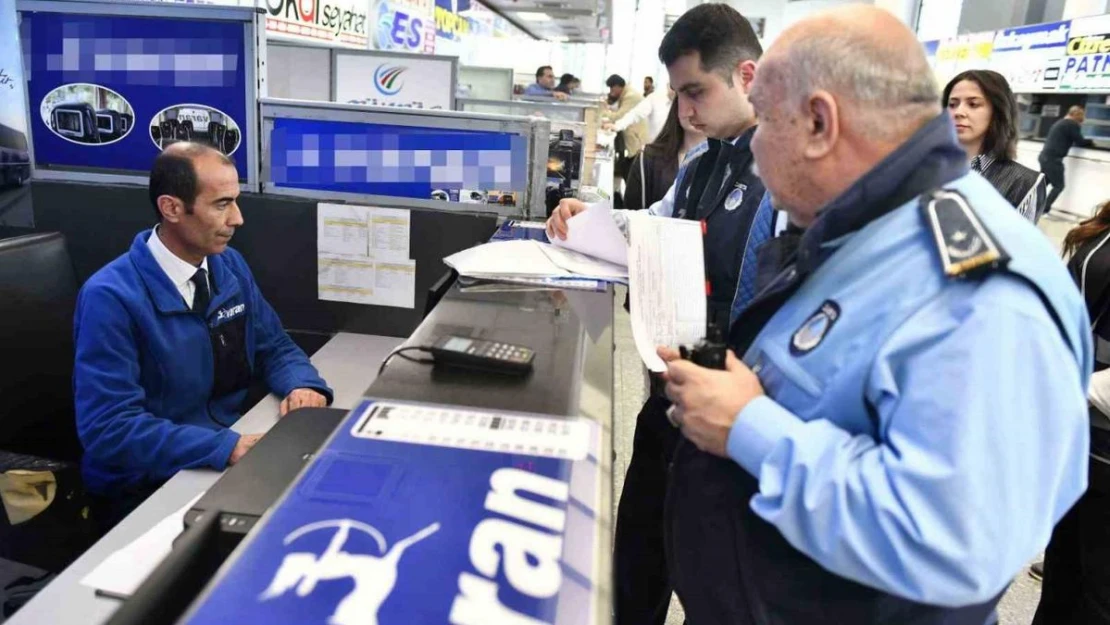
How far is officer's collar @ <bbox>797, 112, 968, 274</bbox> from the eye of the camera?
2.15 feet

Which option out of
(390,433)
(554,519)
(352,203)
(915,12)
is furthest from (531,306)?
(915,12)

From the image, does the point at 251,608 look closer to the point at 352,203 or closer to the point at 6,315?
the point at 6,315

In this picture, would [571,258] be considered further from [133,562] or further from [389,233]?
[133,562]

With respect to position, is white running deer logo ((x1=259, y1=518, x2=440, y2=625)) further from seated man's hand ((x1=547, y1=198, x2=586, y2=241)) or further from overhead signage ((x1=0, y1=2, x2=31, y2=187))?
overhead signage ((x1=0, y1=2, x2=31, y2=187))

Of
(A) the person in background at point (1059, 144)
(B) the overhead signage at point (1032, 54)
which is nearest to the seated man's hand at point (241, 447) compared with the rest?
(A) the person in background at point (1059, 144)

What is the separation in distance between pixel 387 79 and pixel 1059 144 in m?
8.08

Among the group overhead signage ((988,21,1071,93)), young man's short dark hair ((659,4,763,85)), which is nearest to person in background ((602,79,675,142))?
overhead signage ((988,21,1071,93))

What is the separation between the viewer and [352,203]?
1.99m

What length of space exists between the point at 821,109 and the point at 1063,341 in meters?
0.29

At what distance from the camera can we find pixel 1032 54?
9844 mm

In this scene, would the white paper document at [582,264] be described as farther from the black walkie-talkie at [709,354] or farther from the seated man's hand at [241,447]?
the seated man's hand at [241,447]

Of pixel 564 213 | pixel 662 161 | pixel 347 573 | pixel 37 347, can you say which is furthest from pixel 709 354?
pixel 662 161

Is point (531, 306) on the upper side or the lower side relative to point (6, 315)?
upper

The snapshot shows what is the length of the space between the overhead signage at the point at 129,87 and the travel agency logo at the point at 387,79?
2.39 m
